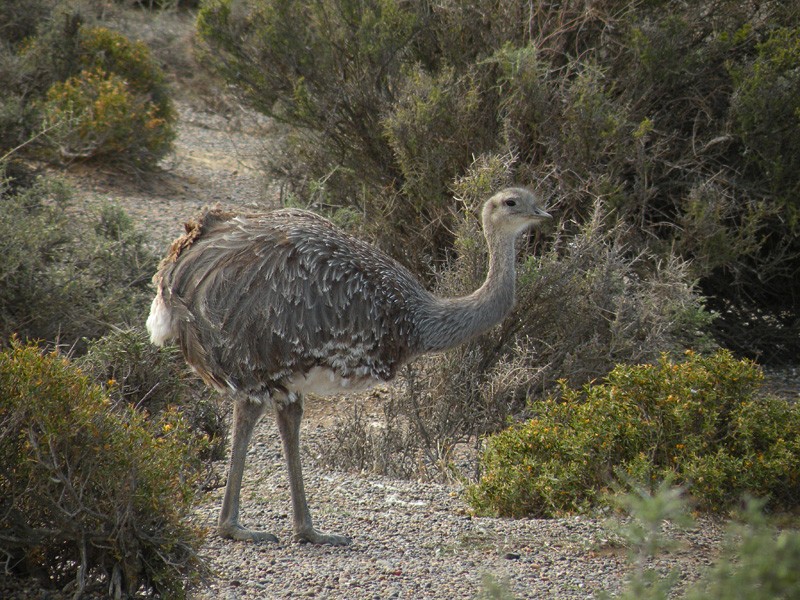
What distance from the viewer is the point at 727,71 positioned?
28.1 ft

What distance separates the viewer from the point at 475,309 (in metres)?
5.97

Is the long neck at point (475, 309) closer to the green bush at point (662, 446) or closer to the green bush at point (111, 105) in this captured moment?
the green bush at point (662, 446)

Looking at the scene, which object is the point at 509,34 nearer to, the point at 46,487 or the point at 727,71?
the point at 727,71

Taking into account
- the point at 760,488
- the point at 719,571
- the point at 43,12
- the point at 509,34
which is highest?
the point at 43,12

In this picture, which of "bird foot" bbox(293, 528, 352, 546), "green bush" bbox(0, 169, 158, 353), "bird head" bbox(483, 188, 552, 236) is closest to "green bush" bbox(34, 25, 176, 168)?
"green bush" bbox(0, 169, 158, 353)

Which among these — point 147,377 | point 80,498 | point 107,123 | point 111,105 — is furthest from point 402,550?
point 111,105

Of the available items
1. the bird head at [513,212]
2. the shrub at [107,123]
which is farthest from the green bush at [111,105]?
the bird head at [513,212]

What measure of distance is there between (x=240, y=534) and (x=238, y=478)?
252mm

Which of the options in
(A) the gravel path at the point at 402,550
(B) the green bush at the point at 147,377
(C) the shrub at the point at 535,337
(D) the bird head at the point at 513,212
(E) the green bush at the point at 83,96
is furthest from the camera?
(E) the green bush at the point at 83,96

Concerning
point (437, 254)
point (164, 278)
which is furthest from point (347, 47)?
point (164, 278)

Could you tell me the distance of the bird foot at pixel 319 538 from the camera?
5.27 m

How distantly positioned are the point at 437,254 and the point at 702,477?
3729mm

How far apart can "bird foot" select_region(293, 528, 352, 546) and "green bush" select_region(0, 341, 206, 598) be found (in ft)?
3.24

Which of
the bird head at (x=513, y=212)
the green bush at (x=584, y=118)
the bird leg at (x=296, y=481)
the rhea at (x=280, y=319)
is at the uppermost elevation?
the green bush at (x=584, y=118)
